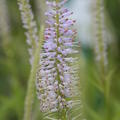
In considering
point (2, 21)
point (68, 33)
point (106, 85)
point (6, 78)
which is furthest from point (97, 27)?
point (6, 78)

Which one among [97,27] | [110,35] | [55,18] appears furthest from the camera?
[110,35]

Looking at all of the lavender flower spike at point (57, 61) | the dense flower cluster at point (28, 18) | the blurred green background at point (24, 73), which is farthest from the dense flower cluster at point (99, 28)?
the lavender flower spike at point (57, 61)

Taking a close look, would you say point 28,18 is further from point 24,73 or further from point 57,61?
point 24,73

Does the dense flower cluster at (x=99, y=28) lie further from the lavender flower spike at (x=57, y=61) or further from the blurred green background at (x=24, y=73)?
the lavender flower spike at (x=57, y=61)

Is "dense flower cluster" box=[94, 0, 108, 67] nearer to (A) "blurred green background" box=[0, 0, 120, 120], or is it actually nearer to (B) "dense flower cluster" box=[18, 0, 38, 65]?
(A) "blurred green background" box=[0, 0, 120, 120]

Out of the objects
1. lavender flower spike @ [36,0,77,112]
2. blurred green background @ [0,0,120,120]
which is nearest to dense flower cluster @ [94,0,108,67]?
blurred green background @ [0,0,120,120]

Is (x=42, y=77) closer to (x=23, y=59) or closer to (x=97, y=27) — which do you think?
(x=97, y=27)
